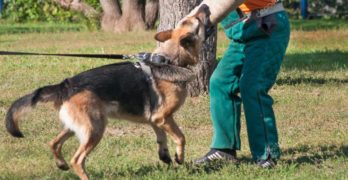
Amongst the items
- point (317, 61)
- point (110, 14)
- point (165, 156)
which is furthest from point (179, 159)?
point (110, 14)

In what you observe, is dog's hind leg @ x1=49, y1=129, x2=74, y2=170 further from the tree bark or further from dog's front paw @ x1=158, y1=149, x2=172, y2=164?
the tree bark

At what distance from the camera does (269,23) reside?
6941 millimetres

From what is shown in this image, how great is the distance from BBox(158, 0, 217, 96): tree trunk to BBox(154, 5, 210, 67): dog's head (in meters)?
3.93

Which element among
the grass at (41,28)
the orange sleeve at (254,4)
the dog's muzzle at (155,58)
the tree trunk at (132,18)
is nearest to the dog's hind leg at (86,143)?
the dog's muzzle at (155,58)

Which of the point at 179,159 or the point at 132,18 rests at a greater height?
the point at 179,159

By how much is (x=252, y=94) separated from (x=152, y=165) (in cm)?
107

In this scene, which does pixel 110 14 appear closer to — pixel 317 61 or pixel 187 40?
pixel 317 61

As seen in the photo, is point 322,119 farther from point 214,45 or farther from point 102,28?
point 102,28

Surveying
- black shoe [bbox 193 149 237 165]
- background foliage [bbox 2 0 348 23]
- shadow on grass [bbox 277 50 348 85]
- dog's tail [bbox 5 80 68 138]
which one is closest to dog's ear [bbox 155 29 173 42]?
dog's tail [bbox 5 80 68 138]

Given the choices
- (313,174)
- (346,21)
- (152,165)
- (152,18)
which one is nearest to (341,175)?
(313,174)

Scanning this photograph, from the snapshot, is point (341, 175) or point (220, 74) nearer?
point (341, 175)

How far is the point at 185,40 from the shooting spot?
269 inches

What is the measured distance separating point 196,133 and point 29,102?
2.98 meters

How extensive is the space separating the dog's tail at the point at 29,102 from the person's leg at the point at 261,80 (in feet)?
5.10
